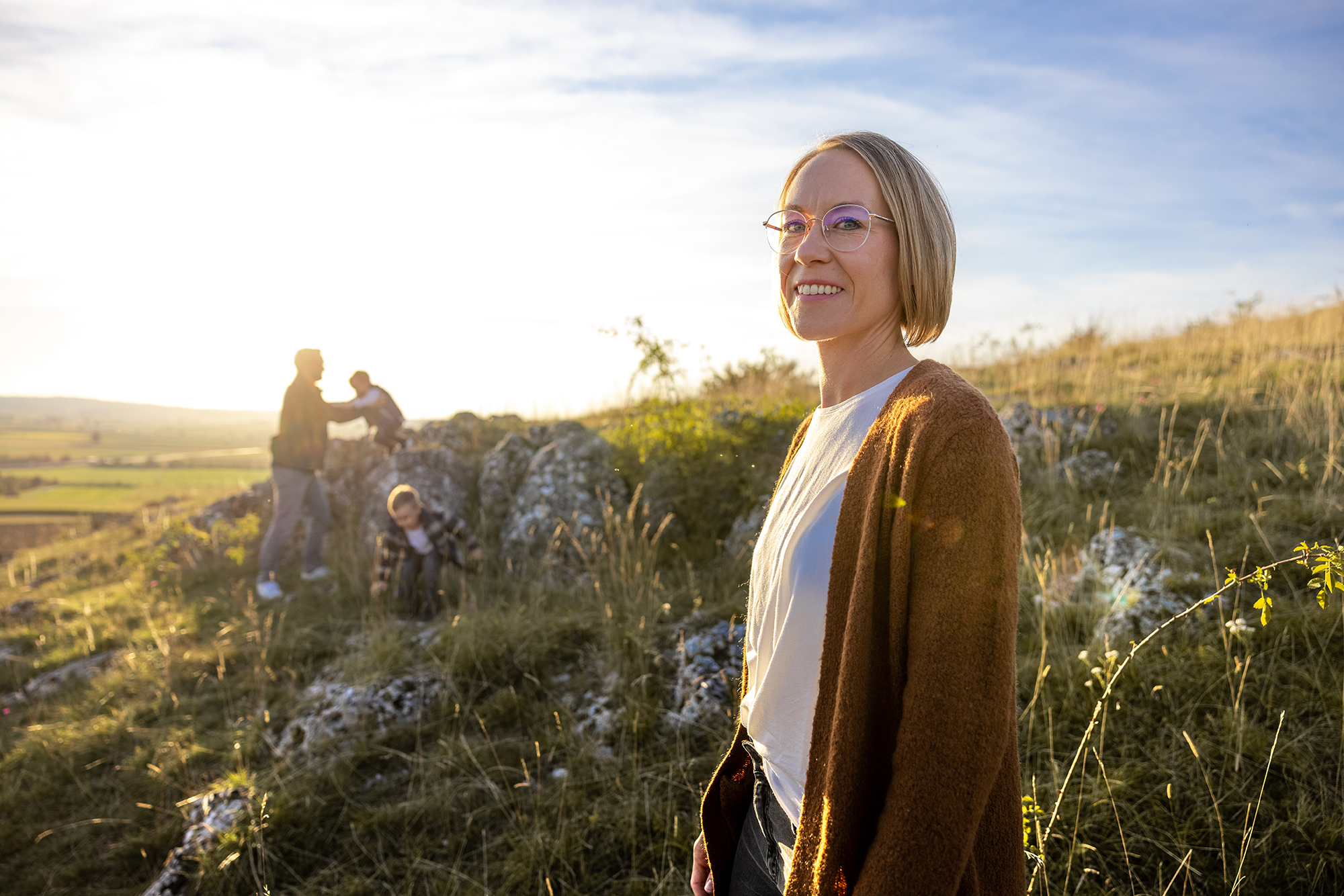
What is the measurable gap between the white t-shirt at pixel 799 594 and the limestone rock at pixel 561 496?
15.1 feet

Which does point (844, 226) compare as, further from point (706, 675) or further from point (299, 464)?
point (299, 464)

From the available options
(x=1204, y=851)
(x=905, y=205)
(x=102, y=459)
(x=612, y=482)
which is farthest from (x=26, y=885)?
(x=102, y=459)

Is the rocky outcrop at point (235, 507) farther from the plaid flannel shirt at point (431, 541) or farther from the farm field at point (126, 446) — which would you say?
the plaid flannel shirt at point (431, 541)

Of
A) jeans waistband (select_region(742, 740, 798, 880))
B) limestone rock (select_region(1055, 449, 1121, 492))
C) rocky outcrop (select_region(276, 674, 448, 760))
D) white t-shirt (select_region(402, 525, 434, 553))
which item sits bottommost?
rocky outcrop (select_region(276, 674, 448, 760))

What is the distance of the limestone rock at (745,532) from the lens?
503 cm

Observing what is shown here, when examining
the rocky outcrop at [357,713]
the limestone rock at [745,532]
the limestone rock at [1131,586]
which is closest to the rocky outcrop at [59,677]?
the rocky outcrop at [357,713]

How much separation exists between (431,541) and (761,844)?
4.97 m

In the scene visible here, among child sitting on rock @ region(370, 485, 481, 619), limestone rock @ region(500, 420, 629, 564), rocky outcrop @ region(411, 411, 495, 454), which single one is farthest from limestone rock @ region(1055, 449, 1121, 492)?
rocky outcrop @ region(411, 411, 495, 454)

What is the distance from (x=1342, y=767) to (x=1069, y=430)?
A: 150 inches

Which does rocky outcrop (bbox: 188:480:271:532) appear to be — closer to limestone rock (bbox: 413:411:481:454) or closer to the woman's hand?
limestone rock (bbox: 413:411:481:454)

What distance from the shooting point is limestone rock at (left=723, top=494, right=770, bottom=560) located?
5031mm

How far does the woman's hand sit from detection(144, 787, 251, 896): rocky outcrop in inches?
105

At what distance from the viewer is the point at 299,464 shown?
280 inches

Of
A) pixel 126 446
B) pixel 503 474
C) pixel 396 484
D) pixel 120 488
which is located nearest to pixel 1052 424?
pixel 503 474
